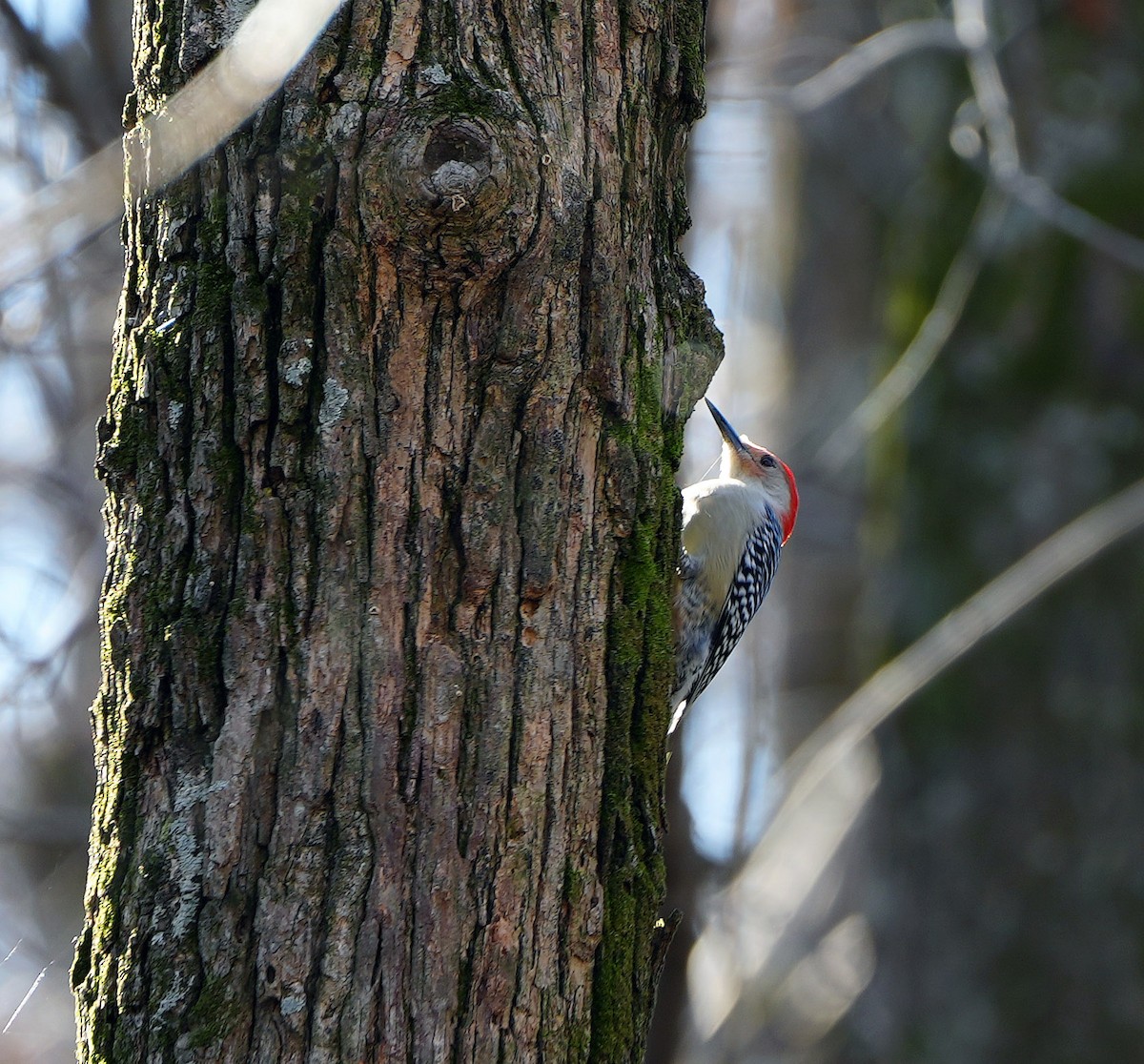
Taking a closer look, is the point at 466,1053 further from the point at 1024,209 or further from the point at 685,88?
the point at 1024,209

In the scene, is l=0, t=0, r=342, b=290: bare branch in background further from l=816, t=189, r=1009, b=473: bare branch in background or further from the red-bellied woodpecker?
l=816, t=189, r=1009, b=473: bare branch in background

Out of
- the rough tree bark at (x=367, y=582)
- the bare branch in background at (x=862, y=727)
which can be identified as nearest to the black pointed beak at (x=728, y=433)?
the bare branch in background at (x=862, y=727)

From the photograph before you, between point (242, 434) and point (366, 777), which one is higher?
point (242, 434)

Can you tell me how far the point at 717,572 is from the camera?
488 cm

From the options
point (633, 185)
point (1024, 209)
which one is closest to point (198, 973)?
point (633, 185)

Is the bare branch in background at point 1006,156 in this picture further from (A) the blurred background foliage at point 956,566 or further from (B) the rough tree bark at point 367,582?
(B) the rough tree bark at point 367,582

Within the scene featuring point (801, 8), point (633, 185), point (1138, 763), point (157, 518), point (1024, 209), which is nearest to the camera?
point (157, 518)

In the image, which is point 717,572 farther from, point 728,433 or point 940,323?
point 940,323

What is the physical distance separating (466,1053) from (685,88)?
1859 mm

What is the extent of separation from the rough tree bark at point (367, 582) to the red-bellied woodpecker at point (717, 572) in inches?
77.1

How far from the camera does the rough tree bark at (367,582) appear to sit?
7.00ft

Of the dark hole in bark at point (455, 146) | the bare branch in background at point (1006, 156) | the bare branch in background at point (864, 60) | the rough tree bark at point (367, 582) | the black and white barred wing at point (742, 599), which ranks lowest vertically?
the rough tree bark at point (367, 582)

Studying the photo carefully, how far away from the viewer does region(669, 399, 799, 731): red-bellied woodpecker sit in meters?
4.62

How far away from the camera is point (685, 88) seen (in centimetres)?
268
